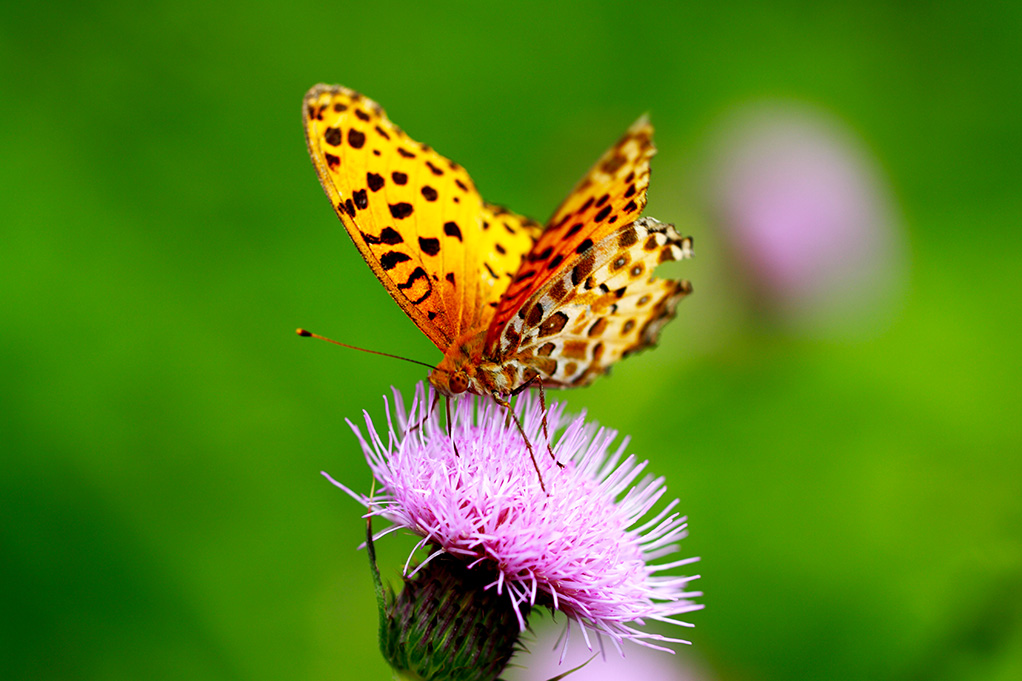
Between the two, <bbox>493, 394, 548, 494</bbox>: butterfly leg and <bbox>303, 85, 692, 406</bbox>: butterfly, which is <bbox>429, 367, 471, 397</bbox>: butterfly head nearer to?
<bbox>303, 85, 692, 406</bbox>: butterfly

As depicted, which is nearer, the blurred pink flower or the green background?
the green background

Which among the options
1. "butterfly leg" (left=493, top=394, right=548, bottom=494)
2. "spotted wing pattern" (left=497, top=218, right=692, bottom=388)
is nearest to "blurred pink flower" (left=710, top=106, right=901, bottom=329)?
"spotted wing pattern" (left=497, top=218, right=692, bottom=388)

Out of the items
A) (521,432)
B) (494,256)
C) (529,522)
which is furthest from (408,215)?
(529,522)

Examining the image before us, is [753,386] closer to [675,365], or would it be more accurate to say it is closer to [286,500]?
[675,365]

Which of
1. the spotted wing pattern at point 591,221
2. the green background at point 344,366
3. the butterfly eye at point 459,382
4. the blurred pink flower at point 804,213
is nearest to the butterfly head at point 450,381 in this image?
the butterfly eye at point 459,382

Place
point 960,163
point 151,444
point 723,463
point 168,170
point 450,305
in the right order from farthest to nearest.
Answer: point 960,163
point 168,170
point 723,463
point 151,444
point 450,305

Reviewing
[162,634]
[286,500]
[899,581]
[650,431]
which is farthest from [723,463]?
[162,634]

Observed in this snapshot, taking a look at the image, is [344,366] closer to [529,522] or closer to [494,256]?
[494,256]
